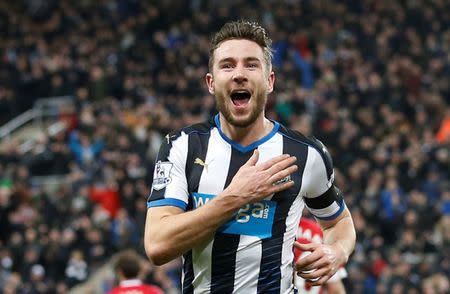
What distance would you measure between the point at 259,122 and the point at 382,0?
19990 mm

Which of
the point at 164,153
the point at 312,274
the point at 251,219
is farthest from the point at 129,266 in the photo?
the point at 312,274

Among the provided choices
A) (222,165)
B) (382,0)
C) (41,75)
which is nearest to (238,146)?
(222,165)

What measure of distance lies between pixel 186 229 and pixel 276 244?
57 centimetres

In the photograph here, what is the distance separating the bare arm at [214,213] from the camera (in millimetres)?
3953

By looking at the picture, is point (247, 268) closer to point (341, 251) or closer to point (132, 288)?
point (341, 251)

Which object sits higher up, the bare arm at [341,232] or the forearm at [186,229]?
the forearm at [186,229]

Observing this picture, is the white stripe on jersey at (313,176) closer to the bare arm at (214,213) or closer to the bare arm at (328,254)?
the bare arm at (328,254)

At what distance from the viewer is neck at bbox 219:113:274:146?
14.7 feet

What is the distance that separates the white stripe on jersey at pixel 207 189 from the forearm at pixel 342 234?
0.66 meters

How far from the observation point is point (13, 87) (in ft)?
67.0

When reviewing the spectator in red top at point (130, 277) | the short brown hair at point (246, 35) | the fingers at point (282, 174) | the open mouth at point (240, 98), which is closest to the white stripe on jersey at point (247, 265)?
the fingers at point (282, 174)

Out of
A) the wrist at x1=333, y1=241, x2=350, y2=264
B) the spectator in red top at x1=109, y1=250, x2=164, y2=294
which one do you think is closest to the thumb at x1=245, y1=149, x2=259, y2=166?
the wrist at x1=333, y1=241, x2=350, y2=264

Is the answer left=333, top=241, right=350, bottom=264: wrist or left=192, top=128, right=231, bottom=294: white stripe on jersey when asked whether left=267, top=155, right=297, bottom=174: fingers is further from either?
left=333, top=241, right=350, bottom=264: wrist

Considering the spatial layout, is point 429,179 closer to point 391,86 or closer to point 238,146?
point 391,86
